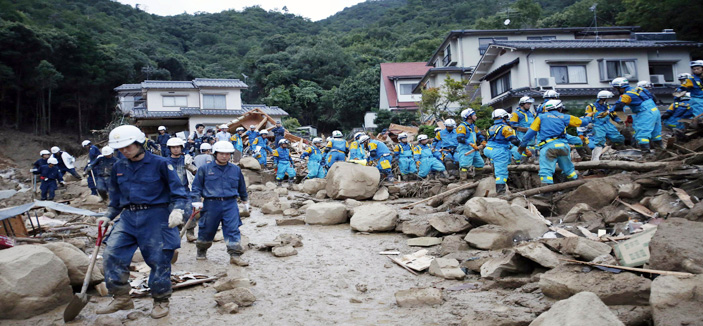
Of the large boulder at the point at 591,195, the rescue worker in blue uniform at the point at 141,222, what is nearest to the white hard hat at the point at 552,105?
the large boulder at the point at 591,195

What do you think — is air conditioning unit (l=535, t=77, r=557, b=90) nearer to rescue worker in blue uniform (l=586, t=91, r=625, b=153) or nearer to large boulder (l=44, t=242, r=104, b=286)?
rescue worker in blue uniform (l=586, t=91, r=625, b=153)

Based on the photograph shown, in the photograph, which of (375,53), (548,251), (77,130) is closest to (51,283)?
(548,251)

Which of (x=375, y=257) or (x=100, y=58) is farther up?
(x=100, y=58)

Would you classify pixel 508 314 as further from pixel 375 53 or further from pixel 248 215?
pixel 375 53

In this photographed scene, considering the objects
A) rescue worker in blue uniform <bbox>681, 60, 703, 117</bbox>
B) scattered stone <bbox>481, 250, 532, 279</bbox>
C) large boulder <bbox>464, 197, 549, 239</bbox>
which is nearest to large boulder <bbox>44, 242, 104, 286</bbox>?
scattered stone <bbox>481, 250, 532, 279</bbox>

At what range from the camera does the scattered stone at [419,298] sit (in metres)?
4.69

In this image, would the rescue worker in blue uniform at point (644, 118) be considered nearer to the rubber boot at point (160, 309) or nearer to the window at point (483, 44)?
the rubber boot at point (160, 309)

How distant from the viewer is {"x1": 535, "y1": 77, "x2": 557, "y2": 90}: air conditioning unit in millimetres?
22812

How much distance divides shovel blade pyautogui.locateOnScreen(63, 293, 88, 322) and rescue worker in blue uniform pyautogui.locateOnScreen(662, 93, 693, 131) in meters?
11.5

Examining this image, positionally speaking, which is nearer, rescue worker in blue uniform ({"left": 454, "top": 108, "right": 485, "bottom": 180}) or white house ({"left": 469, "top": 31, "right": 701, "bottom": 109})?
rescue worker in blue uniform ({"left": 454, "top": 108, "right": 485, "bottom": 180})

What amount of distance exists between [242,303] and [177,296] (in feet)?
3.13

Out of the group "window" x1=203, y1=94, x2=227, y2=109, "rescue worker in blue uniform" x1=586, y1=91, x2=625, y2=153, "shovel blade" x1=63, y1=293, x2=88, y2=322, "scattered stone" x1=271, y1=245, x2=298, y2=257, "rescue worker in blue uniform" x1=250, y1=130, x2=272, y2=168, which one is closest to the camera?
"shovel blade" x1=63, y1=293, x2=88, y2=322

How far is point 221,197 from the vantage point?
6.39m

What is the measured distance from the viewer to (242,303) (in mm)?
4773
